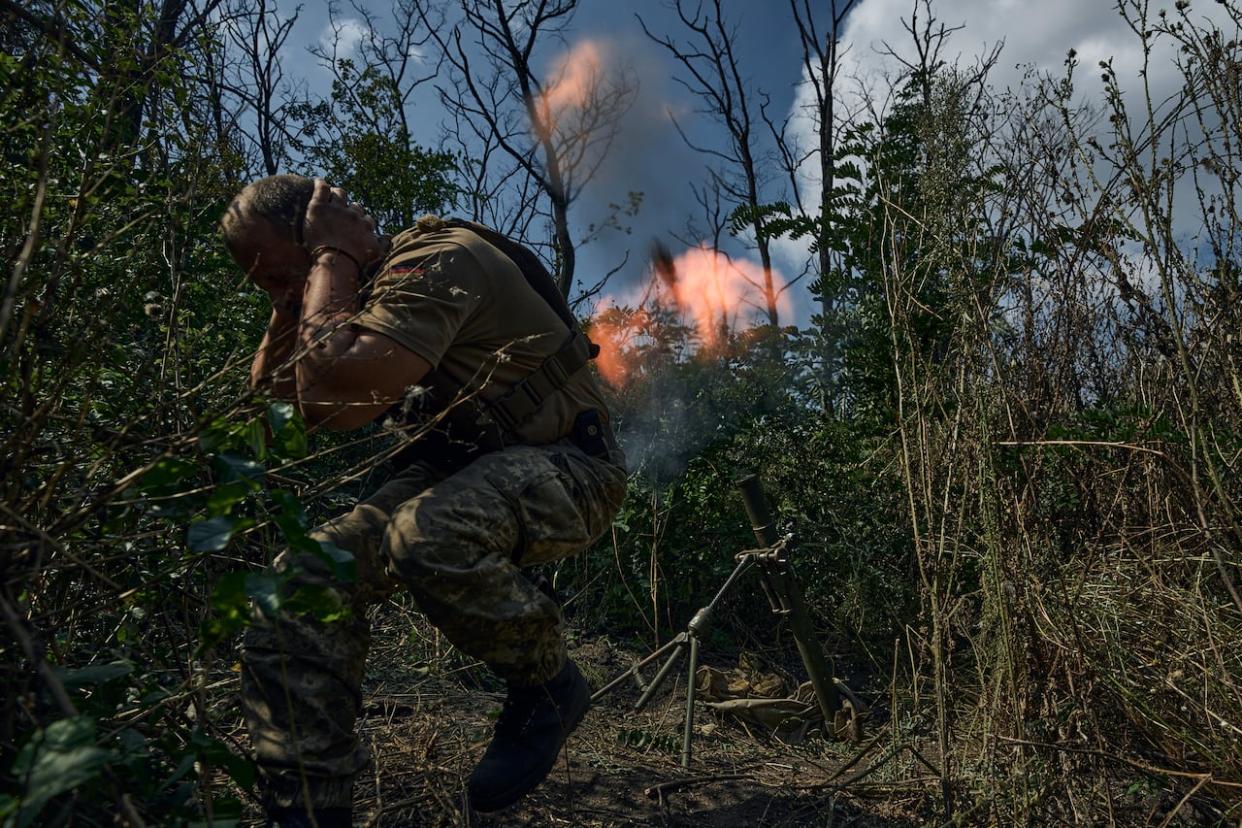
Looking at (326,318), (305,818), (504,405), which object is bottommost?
(305,818)

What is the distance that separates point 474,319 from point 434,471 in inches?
19.0

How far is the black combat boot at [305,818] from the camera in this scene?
186 centimetres

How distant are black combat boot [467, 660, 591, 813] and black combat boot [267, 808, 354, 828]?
13.9 inches

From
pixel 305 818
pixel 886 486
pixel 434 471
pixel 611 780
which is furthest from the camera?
pixel 886 486

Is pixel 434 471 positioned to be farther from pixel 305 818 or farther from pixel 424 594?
pixel 305 818

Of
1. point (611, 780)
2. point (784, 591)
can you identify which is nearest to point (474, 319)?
point (611, 780)

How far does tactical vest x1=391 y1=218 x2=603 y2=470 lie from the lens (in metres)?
2.37

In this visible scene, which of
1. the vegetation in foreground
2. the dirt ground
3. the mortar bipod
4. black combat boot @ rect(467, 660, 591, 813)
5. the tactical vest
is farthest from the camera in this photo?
the mortar bipod

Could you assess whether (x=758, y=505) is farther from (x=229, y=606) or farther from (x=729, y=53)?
(x=729, y=53)

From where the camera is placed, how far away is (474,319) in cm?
235

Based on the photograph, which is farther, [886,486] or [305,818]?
[886,486]

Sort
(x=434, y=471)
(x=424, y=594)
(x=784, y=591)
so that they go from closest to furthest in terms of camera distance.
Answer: (x=424, y=594) → (x=434, y=471) → (x=784, y=591)

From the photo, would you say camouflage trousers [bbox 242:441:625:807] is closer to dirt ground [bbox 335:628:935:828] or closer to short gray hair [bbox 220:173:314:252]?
dirt ground [bbox 335:628:935:828]

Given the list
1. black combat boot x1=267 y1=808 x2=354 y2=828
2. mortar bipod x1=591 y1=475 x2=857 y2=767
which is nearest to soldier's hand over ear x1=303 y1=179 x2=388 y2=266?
black combat boot x1=267 y1=808 x2=354 y2=828
